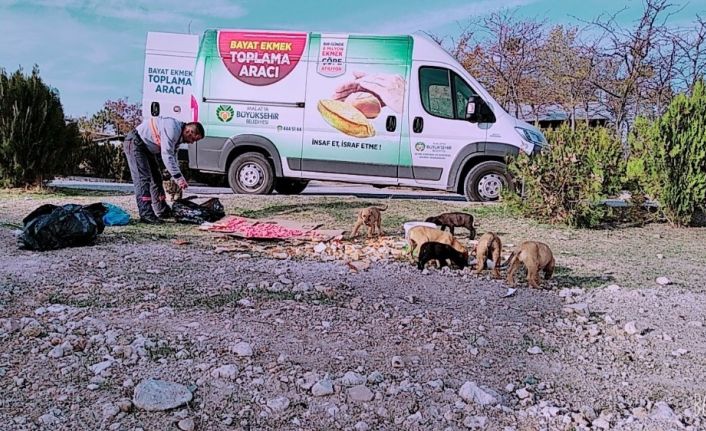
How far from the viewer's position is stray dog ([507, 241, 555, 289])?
13.8 feet

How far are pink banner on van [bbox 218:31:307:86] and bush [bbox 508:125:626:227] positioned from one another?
4161 millimetres

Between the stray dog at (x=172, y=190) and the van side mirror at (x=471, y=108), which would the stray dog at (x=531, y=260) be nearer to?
the stray dog at (x=172, y=190)

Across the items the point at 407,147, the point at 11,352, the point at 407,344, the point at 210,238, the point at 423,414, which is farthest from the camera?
the point at 407,147

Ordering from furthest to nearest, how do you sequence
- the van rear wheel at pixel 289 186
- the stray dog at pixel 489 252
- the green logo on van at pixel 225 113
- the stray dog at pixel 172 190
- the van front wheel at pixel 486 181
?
the van rear wheel at pixel 289 186 < the green logo on van at pixel 225 113 < the van front wheel at pixel 486 181 < the stray dog at pixel 172 190 < the stray dog at pixel 489 252

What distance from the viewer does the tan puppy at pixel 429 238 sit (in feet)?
15.4

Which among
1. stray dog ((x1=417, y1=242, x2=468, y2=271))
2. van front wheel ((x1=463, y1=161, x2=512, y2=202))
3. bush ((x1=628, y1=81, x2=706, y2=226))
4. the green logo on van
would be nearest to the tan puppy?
stray dog ((x1=417, y1=242, x2=468, y2=271))

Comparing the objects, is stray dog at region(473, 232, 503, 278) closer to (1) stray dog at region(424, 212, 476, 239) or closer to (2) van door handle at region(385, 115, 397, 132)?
(1) stray dog at region(424, 212, 476, 239)

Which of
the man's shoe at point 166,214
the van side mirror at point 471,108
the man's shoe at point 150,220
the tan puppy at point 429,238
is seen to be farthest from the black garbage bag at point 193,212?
the van side mirror at point 471,108

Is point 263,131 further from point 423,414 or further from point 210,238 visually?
point 423,414

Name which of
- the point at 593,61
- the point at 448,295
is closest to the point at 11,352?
the point at 448,295

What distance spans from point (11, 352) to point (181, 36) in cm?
814

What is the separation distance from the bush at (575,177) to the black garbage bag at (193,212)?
3817mm

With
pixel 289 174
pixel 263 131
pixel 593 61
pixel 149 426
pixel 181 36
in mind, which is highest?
pixel 593 61

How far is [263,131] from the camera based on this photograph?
977 cm
